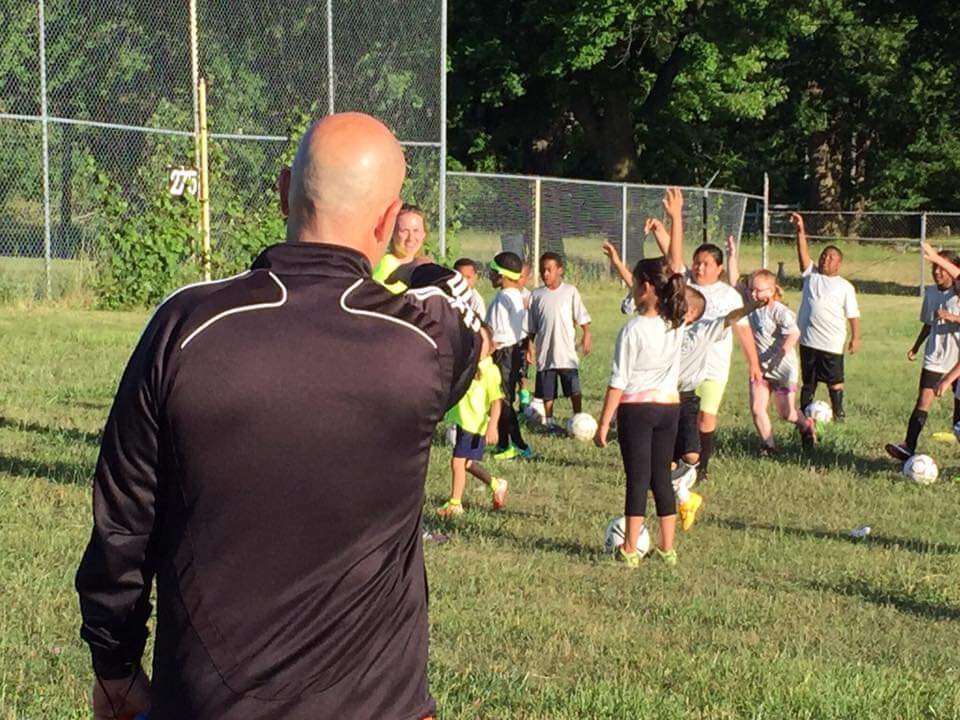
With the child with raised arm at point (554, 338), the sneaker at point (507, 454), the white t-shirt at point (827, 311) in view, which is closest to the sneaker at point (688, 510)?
the sneaker at point (507, 454)

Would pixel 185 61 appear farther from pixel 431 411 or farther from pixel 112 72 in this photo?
pixel 431 411

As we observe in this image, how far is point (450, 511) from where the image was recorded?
384 inches

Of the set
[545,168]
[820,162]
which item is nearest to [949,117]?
[820,162]

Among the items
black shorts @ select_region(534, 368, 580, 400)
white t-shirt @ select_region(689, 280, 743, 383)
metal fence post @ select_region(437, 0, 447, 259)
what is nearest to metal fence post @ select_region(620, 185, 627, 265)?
metal fence post @ select_region(437, 0, 447, 259)

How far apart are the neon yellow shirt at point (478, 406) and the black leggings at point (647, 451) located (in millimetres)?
1497

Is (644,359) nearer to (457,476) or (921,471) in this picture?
(457,476)

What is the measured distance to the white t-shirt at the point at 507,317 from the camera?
13984 millimetres

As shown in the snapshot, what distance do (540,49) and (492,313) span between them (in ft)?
101

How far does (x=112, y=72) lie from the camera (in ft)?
73.0

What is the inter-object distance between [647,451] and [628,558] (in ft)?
2.14

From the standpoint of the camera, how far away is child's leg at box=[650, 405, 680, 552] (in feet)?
28.2

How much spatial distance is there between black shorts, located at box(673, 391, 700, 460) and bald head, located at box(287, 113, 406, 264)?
8.07 metres

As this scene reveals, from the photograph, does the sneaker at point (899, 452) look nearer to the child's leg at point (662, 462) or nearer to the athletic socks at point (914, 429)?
the athletic socks at point (914, 429)

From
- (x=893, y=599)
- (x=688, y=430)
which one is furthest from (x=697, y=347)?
(x=893, y=599)
